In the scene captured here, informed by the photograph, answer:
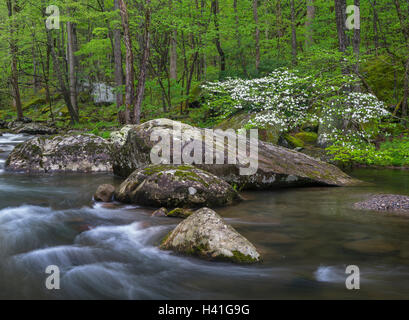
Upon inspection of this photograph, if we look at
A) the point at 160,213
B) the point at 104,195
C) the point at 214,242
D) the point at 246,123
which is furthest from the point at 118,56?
the point at 214,242

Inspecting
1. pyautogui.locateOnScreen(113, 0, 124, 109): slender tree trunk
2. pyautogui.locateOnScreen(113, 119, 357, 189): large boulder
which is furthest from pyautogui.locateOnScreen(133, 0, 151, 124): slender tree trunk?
pyautogui.locateOnScreen(113, 119, 357, 189): large boulder

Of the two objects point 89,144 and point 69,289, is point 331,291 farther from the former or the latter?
point 89,144

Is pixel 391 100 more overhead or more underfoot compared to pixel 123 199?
more overhead

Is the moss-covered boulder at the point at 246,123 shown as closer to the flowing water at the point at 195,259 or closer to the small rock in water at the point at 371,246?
the flowing water at the point at 195,259

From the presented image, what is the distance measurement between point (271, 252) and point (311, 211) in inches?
80.1

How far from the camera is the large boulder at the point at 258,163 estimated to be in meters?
7.43

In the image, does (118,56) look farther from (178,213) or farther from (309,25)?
(178,213)

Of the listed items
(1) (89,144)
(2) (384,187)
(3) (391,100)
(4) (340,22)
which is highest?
(4) (340,22)

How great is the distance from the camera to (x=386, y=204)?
565cm

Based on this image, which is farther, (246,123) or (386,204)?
(246,123)

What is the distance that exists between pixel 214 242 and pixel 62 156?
7.71 metres

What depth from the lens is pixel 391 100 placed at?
14148 mm
